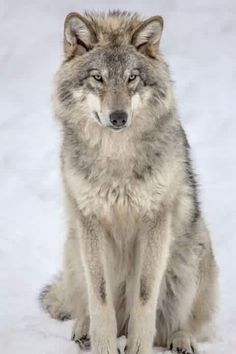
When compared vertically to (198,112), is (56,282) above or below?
below

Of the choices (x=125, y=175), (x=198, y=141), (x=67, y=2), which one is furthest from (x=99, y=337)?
(x=67, y=2)

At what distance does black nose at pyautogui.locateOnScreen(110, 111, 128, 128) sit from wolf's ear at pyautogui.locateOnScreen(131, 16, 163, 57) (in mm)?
559

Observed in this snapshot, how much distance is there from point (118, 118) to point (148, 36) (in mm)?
682

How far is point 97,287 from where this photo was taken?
516 cm

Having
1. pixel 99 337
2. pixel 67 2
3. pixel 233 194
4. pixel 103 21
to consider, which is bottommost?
pixel 99 337

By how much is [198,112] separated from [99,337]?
4.77 metres

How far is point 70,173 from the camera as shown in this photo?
205 inches

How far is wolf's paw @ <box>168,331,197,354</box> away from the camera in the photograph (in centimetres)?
539

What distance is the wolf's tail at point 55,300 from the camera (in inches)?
236

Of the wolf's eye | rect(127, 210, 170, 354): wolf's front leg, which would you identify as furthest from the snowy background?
the wolf's eye

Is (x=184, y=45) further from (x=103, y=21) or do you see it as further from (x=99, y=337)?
(x=99, y=337)

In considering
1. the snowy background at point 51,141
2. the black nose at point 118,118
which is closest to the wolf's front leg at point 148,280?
the snowy background at point 51,141

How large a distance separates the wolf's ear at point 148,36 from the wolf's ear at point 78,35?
28cm

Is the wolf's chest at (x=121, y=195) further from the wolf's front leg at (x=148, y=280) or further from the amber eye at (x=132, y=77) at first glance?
the amber eye at (x=132, y=77)
